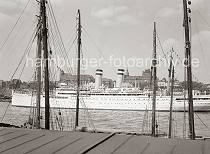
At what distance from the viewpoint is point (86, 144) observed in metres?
4.56

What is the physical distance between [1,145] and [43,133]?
108 cm

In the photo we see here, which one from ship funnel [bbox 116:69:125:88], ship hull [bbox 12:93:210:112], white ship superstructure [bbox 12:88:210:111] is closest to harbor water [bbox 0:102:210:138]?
ship hull [bbox 12:93:210:112]

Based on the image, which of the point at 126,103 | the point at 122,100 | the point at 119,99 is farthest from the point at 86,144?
the point at 119,99

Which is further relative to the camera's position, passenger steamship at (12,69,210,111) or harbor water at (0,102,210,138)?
passenger steamship at (12,69,210,111)

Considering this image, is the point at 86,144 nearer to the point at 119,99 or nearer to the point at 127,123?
the point at 127,123

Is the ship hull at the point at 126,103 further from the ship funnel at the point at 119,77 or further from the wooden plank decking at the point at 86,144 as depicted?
the wooden plank decking at the point at 86,144

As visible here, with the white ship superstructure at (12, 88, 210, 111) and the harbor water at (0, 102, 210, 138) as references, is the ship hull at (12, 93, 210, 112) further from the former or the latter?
the harbor water at (0, 102, 210, 138)

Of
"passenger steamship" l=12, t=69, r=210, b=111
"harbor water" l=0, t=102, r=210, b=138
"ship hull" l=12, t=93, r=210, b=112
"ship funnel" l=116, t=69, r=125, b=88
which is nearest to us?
"harbor water" l=0, t=102, r=210, b=138

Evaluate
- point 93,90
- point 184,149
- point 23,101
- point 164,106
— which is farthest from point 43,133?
point 23,101

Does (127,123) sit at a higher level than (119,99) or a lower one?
lower

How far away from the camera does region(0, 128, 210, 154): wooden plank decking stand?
13.6 feet

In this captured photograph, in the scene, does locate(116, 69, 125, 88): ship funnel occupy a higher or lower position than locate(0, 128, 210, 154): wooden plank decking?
higher

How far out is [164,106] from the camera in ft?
174

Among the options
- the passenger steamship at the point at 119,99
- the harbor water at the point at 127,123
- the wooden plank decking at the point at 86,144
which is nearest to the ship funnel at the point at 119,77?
the passenger steamship at the point at 119,99
